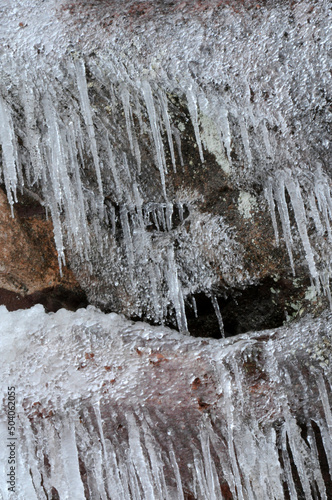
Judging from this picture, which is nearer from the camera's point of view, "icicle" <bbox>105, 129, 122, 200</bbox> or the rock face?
the rock face

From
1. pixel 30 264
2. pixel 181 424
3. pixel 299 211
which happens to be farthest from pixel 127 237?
pixel 181 424

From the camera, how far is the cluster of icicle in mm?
2084

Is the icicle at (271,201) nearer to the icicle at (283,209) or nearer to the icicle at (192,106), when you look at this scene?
the icicle at (283,209)

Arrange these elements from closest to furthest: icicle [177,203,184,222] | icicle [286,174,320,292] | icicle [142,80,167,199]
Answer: icicle [142,80,167,199] < icicle [286,174,320,292] < icicle [177,203,184,222]

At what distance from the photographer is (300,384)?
2.04 metres

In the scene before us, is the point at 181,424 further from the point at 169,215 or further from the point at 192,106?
the point at 192,106

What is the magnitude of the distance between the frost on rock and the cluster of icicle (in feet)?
1.87

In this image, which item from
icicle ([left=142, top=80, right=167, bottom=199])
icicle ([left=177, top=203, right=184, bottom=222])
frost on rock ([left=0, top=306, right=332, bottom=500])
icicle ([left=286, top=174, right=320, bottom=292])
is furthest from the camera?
icicle ([left=177, top=203, right=184, bottom=222])

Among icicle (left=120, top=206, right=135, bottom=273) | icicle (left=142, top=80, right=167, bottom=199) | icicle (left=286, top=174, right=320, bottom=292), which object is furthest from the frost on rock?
icicle (left=142, top=80, right=167, bottom=199)

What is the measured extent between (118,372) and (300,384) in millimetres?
758

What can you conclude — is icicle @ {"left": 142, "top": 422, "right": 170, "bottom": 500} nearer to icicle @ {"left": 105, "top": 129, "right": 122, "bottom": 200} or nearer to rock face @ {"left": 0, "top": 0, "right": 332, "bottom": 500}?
rock face @ {"left": 0, "top": 0, "right": 332, "bottom": 500}

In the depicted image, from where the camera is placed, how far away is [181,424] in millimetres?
2012

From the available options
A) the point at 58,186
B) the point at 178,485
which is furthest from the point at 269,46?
the point at 178,485

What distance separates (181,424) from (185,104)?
137cm
